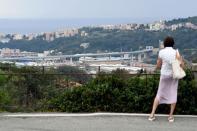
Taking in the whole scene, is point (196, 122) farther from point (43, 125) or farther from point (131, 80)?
point (43, 125)

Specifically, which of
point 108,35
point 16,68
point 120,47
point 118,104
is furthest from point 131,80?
point 108,35

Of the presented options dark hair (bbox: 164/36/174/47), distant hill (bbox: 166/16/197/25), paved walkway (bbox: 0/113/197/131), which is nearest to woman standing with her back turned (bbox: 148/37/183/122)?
dark hair (bbox: 164/36/174/47)

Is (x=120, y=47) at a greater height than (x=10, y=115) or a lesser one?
lesser

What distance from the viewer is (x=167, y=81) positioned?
28.8ft

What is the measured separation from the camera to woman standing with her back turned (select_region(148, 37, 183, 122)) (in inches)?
342

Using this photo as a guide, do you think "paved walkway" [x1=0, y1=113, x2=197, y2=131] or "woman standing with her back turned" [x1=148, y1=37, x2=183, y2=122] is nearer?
"paved walkway" [x1=0, y1=113, x2=197, y2=131]

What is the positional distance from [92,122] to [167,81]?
1.46 metres

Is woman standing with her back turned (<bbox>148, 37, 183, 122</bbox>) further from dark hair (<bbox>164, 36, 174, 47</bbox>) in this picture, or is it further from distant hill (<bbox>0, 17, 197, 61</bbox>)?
distant hill (<bbox>0, 17, 197, 61</bbox>)

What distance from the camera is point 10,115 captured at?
366 inches

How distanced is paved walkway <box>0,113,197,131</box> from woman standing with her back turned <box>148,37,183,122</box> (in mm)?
289

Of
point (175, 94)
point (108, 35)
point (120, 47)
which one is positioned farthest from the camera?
point (108, 35)

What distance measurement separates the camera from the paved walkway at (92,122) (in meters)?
8.27

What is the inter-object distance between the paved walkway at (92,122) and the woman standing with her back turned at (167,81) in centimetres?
29

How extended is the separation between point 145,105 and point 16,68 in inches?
205
